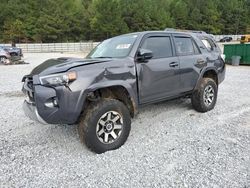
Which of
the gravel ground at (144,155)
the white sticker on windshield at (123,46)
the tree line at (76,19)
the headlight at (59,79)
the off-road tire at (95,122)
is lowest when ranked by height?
the gravel ground at (144,155)

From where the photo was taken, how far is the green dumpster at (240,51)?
53.9 feet

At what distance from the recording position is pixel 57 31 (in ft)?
180

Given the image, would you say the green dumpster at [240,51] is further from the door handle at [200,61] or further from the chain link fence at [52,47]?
the chain link fence at [52,47]

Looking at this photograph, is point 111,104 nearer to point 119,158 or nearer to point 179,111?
point 119,158

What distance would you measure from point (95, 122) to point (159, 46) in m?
1.95

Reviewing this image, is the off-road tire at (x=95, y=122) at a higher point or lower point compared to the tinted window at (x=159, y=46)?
lower

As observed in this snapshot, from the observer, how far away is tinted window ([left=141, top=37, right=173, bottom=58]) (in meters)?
4.16

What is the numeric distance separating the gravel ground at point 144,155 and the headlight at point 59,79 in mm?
1078

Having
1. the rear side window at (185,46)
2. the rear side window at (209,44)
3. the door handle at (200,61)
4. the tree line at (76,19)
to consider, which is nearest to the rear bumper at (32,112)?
the rear side window at (185,46)

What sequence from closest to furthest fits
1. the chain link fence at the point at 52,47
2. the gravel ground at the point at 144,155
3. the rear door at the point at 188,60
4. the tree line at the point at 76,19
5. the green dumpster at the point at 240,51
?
the gravel ground at the point at 144,155, the rear door at the point at 188,60, the green dumpster at the point at 240,51, the chain link fence at the point at 52,47, the tree line at the point at 76,19

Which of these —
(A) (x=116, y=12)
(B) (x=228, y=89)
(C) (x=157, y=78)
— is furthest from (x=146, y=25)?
(C) (x=157, y=78)

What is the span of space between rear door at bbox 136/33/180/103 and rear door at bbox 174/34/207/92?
0.55 ft

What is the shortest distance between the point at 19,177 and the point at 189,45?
3929mm

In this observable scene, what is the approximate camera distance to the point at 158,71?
159 inches
